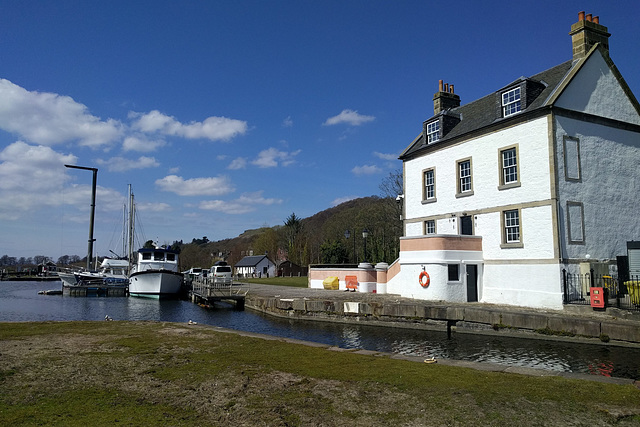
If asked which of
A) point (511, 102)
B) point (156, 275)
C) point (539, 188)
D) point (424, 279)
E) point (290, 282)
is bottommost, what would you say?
point (290, 282)

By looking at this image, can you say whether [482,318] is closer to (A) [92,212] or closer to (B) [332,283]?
(B) [332,283]

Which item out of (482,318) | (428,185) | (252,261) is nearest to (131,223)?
(252,261)

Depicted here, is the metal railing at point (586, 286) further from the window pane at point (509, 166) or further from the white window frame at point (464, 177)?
the white window frame at point (464, 177)

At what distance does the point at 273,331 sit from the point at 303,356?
10.5m

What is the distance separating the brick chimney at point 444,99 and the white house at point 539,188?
4967mm

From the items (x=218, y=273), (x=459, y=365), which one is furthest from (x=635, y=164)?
(x=218, y=273)

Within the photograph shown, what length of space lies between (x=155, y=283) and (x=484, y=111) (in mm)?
34053

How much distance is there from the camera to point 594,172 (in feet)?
70.1

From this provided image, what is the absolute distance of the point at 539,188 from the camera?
67.2 ft

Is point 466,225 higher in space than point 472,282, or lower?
higher

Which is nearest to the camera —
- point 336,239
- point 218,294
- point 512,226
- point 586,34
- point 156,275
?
point 586,34

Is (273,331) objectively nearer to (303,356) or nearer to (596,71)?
(303,356)

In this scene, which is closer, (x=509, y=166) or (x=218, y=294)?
(x=509, y=166)

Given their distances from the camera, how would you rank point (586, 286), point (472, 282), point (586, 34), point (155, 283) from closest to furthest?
point (586, 286), point (586, 34), point (472, 282), point (155, 283)
